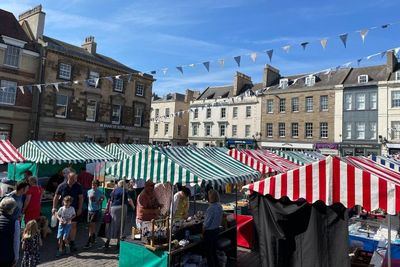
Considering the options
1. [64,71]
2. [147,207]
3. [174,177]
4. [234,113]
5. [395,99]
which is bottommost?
[147,207]

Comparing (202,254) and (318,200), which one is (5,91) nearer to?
(202,254)

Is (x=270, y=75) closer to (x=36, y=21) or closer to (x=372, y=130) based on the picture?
(x=372, y=130)

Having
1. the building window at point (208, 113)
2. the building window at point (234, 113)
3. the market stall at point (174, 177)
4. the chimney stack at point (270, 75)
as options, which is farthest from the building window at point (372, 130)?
the market stall at point (174, 177)

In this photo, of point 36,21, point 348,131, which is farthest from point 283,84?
point 36,21

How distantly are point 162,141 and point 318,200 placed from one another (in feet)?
142

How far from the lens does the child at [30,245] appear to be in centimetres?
583

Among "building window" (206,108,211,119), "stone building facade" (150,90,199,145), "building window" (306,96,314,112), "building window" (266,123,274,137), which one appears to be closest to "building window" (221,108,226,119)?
"building window" (206,108,211,119)

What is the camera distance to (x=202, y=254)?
7.09 m

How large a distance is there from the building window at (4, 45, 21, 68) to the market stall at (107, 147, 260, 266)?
21.2 metres

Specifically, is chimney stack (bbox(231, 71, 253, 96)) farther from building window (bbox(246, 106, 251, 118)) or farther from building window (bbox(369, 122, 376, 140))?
building window (bbox(369, 122, 376, 140))

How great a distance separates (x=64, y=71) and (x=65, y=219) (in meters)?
21.9

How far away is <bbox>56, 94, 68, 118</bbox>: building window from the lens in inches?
1053

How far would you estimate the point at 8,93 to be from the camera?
24.2m

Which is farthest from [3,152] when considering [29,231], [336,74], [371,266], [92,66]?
[336,74]
